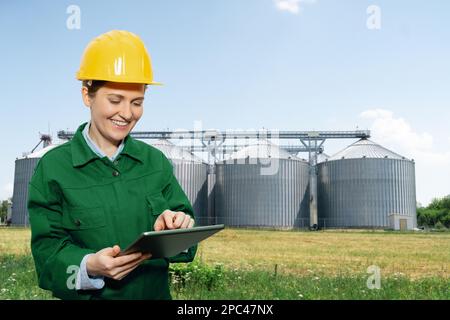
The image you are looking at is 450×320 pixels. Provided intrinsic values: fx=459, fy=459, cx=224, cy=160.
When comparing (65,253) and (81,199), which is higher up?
(81,199)

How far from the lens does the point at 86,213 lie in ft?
6.98

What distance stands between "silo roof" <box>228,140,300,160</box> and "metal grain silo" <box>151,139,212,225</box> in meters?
3.43

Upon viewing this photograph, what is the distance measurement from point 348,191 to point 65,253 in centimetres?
4382

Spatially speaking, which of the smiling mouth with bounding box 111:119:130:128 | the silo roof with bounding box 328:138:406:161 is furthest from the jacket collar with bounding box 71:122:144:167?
the silo roof with bounding box 328:138:406:161

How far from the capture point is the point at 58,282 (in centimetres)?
207

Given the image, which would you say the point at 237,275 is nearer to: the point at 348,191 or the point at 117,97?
the point at 117,97

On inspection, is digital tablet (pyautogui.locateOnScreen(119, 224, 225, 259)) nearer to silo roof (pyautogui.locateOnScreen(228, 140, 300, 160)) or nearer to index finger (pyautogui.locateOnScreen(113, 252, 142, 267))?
index finger (pyautogui.locateOnScreen(113, 252, 142, 267))

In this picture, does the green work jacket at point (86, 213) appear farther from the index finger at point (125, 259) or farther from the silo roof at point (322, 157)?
the silo roof at point (322, 157)

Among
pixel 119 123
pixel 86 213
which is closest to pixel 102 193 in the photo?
pixel 86 213

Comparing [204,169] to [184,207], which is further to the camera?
[204,169]

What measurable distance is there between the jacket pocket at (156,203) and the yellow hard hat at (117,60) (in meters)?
0.55

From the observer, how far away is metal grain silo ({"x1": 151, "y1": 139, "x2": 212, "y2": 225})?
43719 millimetres
